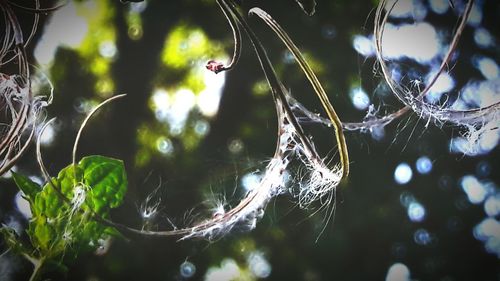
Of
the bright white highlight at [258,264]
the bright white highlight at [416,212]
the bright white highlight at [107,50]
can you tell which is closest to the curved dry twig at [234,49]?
the bright white highlight at [107,50]

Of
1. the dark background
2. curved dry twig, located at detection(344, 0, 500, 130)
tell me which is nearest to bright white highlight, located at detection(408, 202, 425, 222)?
the dark background

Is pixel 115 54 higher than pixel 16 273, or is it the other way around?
pixel 115 54

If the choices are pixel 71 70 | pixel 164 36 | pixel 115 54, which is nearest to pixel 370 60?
pixel 164 36

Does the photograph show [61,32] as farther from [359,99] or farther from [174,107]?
[359,99]

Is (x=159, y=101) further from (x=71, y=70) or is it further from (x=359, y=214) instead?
(x=359, y=214)

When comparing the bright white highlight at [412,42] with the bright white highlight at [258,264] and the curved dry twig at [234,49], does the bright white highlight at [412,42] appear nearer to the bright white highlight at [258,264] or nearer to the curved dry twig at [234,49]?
the curved dry twig at [234,49]

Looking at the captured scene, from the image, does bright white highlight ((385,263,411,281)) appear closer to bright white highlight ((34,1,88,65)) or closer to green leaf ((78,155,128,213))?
green leaf ((78,155,128,213))

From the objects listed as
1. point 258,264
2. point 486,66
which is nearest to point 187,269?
point 258,264
